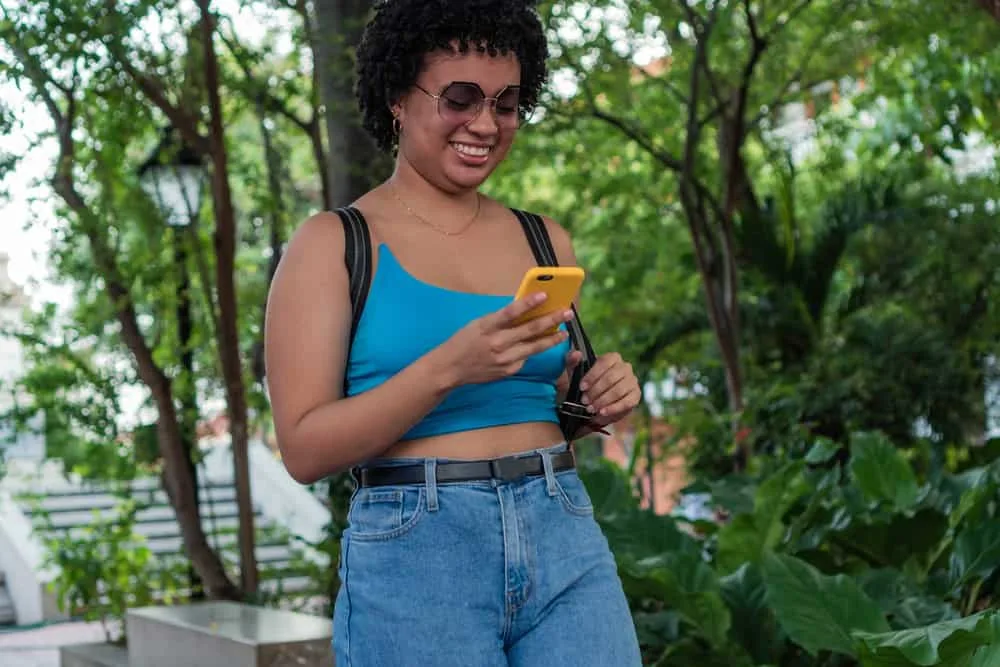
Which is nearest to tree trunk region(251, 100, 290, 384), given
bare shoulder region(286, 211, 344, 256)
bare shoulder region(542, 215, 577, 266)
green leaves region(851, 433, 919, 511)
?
green leaves region(851, 433, 919, 511)

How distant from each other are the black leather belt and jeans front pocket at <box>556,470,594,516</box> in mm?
55

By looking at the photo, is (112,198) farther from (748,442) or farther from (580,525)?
(580,525)

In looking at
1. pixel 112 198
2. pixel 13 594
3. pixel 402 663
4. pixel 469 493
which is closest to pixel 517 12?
pixel 469 493

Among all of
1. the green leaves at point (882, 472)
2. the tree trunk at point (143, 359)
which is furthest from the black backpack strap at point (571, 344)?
the tree trunk at point (143, 359)

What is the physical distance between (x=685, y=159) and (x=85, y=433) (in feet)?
13.3

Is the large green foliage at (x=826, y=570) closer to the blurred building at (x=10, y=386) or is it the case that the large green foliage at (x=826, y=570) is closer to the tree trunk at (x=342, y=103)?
the tree trunk at (x=342, y=103)

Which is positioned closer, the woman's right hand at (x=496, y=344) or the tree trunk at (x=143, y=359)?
the woman's right hand at (x=496, y=344)

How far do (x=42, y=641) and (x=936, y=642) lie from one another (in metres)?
10.2

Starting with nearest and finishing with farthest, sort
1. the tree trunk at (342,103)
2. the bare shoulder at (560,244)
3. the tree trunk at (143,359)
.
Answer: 1. the bare shoulder at (560,244)
2. the tree trunk at (342,103)
3. the tree trunk at (143,359)

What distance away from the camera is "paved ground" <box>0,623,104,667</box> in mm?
10961

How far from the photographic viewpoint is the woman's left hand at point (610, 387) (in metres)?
2.41

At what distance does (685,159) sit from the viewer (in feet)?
29.4

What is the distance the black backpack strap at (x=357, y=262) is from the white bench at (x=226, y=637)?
2735 millimetres

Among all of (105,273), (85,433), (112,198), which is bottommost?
(85,433)
